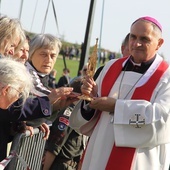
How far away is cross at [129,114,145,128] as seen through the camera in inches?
147

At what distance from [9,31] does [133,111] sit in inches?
45.7

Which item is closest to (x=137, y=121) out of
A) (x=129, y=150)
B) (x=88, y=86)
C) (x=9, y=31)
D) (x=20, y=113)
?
(x=129, y=150)

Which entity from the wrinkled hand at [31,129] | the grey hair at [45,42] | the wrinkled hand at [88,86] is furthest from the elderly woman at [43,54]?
the wrinkled hand at [88,86]

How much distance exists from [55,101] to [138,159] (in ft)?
2.50

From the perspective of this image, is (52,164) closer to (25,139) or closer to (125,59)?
(25,139)

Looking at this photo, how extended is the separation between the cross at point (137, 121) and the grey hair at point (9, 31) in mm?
1105

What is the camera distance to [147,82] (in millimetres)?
3973

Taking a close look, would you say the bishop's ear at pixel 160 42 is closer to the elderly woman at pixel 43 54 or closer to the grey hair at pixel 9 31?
the grey hair at pixel 9 31

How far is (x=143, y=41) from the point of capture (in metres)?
3.92

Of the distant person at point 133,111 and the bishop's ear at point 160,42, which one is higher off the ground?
the bishop's ear at point 160,42

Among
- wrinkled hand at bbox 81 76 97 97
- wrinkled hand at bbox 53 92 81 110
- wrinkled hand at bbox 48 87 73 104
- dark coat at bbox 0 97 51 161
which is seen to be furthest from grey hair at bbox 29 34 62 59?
dark coat at bbox 0 97 51 161

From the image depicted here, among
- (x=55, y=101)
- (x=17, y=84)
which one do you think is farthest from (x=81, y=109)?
(x=17, y=84)

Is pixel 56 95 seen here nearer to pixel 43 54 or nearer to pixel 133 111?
pixel 133 111

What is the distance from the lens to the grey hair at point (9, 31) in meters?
4.01
